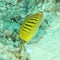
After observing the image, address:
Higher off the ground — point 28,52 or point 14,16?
point 14,16

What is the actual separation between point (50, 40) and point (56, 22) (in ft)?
1.45

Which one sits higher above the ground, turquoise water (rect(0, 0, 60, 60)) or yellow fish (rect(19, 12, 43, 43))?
yellow fish (rect(19, 12, 43, 43))

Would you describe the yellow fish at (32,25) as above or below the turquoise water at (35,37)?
above

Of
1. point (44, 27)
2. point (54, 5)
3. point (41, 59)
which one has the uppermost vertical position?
point (54, 5)

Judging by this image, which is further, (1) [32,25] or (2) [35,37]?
(2) [35,37]

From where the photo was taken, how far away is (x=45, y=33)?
242cm

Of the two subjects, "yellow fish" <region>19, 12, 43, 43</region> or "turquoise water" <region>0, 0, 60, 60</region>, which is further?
"turquoise water" <region>0, 0, 60, 60</region>

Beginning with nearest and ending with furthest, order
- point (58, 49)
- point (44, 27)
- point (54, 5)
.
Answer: point (58, 49) → point (44, 27) → point (54, 5)

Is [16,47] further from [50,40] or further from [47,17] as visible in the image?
[47,17]

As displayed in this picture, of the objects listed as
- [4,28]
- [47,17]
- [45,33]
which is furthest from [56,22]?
[4,28]

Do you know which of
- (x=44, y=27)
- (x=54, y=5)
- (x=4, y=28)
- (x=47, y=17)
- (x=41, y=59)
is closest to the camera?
(x=41, y=59)

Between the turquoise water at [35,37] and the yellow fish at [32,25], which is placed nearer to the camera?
the yellow fish at [32,25]

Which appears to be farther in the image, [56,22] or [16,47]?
[56,22]

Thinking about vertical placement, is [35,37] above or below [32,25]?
below
